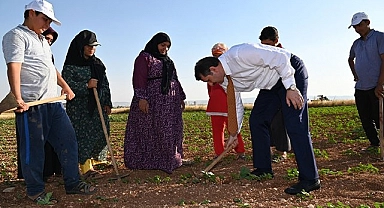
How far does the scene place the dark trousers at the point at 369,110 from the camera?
6340 mm

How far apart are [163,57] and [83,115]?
4.11 ft

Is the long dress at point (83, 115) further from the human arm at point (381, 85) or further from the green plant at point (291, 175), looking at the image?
the human arm at point (381, 85)

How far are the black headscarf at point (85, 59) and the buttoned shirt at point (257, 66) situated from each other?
1.95 meters

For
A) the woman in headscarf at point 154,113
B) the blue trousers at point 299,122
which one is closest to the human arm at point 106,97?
the woman in headscarf at point 154,113

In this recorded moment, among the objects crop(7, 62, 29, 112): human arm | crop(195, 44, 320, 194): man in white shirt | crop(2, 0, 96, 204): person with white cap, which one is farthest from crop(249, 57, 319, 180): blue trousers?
crop(7, 62, 29, 112): human arm

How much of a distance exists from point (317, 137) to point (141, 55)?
482cm

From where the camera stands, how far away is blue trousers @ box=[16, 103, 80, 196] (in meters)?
4.10

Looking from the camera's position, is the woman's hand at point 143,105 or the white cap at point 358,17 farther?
the white cap at point 358,17

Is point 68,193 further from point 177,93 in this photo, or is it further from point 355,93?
point 355,93

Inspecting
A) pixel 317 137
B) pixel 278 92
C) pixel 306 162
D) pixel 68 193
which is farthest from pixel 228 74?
pixel 317 137

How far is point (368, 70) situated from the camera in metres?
6.29

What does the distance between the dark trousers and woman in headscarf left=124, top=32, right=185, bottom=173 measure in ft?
8.93

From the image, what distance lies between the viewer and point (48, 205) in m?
4.07

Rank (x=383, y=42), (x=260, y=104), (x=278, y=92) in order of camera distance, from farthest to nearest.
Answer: (x=383, y=42) < (x=260, y=104) < (x=278, y=92)
